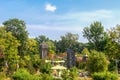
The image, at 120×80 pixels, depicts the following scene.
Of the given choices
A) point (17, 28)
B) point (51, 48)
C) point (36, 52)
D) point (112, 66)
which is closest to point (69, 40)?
point (51, 48)

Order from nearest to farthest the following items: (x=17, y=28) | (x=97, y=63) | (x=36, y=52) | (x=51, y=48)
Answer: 1. (x=97, y=63)
2. (x=17, y=28)
3. (x=36, y=52)
4. (x=51, y=48)

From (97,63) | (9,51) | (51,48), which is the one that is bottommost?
(97,63)

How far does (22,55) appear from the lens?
79.4 m

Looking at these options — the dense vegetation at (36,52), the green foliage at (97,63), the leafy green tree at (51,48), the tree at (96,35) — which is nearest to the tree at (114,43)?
the dense vegetation at (36,52)

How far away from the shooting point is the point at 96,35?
84000 millimetres

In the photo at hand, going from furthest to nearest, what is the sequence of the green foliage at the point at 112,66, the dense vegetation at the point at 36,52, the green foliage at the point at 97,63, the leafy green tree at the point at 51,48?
the leafy green tree at the point at 51,48
the green foliage at the point at 112,66
the green foliage at the point at 97,63
the dense vegetation at the point at 36,52

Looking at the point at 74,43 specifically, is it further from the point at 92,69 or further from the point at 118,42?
the point at 92,69

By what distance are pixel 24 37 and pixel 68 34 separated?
4087cm

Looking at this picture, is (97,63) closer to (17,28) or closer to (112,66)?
(112,66)

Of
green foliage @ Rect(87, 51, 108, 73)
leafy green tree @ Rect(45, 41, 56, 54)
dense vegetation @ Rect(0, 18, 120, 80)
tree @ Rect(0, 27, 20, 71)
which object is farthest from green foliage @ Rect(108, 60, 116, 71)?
leafy green tree @ Rect(45, 41, 56, 54)

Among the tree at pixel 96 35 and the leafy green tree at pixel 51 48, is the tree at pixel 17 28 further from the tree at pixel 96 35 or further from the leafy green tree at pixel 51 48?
the leafy green tree at pixel 51 48

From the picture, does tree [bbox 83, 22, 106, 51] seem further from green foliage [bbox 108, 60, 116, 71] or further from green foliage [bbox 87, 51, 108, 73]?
green foliage [bbox 87, 51, 108, 73]

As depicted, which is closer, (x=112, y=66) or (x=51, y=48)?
(x=112, y=66)

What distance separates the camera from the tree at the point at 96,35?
82062 millimetres
